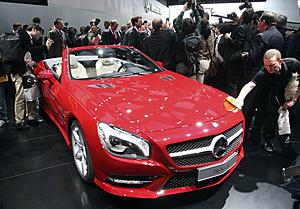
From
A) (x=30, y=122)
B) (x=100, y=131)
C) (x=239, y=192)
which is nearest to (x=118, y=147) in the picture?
(x=100, y=131)

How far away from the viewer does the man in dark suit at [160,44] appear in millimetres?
4039

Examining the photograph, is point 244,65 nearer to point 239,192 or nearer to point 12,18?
point 239,192

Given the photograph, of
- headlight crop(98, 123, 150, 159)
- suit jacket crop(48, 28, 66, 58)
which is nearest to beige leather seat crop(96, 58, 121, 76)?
headlight crop(98, 123, 150, 159)

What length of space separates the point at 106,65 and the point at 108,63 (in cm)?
4

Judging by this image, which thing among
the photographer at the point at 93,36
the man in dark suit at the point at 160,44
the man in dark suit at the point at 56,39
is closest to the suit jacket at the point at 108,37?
the photographer at the point at 93,36

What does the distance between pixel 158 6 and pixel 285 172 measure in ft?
42.7

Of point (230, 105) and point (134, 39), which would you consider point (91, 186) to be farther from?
point (134, 39)

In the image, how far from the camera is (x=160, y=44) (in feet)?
13.4

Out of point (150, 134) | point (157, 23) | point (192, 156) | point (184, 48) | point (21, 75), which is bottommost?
A: point (192, 156)

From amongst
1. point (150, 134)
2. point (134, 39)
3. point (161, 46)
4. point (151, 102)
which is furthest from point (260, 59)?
point (134, 39)

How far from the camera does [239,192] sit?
220cm

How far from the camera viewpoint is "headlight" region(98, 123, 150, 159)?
5.76 ft

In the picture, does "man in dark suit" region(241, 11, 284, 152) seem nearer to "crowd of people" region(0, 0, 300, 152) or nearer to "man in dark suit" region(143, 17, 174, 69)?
"crowd of people" region(0, 0, 300, 152)

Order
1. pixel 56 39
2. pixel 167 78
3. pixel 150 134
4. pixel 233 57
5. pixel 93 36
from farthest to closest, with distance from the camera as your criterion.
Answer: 1. pixel 93 36
2. pixel 56 39
3. pixel 233 57
4. pixel 167 78
5. pixel 150 134
